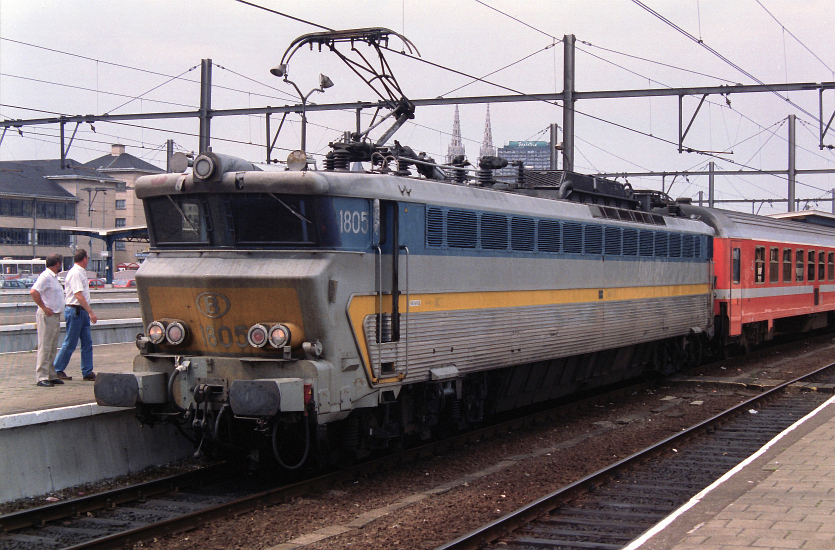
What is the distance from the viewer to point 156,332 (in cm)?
920

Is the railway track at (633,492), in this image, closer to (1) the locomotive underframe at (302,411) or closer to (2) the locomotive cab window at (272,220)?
(1) the locomotive underframe at (302,411)

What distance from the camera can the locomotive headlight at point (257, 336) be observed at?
336 inches

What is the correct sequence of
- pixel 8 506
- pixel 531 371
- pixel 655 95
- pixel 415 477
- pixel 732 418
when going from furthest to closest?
pixel 655 95, pixel 732 418, pixel 531 371, pixel 415 477, pixel 8 506

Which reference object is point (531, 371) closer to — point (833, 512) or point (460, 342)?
point (460, 342)

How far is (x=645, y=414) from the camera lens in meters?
14.2

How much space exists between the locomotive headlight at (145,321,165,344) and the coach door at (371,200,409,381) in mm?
2282

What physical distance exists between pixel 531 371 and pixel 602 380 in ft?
10.0

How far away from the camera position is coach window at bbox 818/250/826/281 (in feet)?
84.7

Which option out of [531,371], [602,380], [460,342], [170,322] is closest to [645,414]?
[602,380]

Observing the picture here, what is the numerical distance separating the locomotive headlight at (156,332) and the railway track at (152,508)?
146 centimetres

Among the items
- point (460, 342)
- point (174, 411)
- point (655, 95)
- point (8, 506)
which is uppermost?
point (655, 95)

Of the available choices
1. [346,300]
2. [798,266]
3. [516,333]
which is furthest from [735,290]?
[346,300]

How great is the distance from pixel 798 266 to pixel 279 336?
19.9m

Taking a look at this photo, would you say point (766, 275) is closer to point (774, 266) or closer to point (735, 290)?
point (774, 266)
